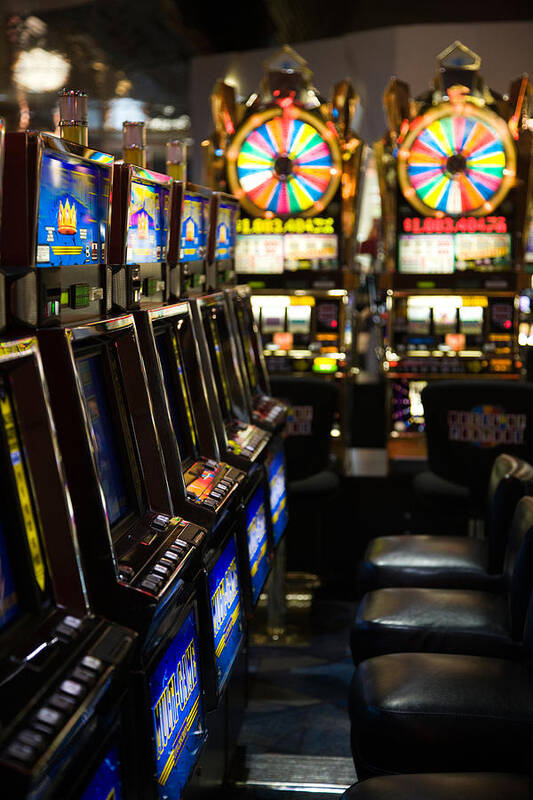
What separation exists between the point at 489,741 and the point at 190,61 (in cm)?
847

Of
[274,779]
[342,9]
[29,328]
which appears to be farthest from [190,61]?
[29,328]

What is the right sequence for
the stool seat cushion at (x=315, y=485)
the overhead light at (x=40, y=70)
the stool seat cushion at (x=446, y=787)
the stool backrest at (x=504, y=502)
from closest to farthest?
the stool seat cushion at (x=446, y=787) → the stool backrest at (x=504, y=502) → the stool seat cushion at (x=315, y=485) → the overhead light at (x=40, y=70)

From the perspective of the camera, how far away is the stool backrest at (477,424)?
4488mm

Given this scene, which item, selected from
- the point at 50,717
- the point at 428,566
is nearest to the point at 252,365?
the point at 428,566

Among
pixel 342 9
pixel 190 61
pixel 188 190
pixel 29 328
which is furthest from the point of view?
pixel 190 61

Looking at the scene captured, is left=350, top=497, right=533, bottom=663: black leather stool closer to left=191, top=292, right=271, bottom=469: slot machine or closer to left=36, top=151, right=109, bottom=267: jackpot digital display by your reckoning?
left=191, top=292, right=271, bottom=469: slot machine

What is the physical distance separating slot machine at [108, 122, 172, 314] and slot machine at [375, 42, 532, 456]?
3138 mm

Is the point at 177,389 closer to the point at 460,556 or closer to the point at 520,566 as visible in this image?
the point at 520,566

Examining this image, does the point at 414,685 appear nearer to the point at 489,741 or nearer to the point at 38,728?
the point at 489,741

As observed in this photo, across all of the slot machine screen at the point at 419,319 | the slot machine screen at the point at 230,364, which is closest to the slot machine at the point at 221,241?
the slot machine screen at the point at 230,364

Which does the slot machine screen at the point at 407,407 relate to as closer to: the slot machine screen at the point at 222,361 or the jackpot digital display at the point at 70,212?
the slot machine screen at the point at 222,361

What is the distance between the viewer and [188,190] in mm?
3293

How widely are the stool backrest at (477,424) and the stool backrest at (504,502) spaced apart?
1.06 metres

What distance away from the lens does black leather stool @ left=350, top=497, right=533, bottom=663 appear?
2.83m
